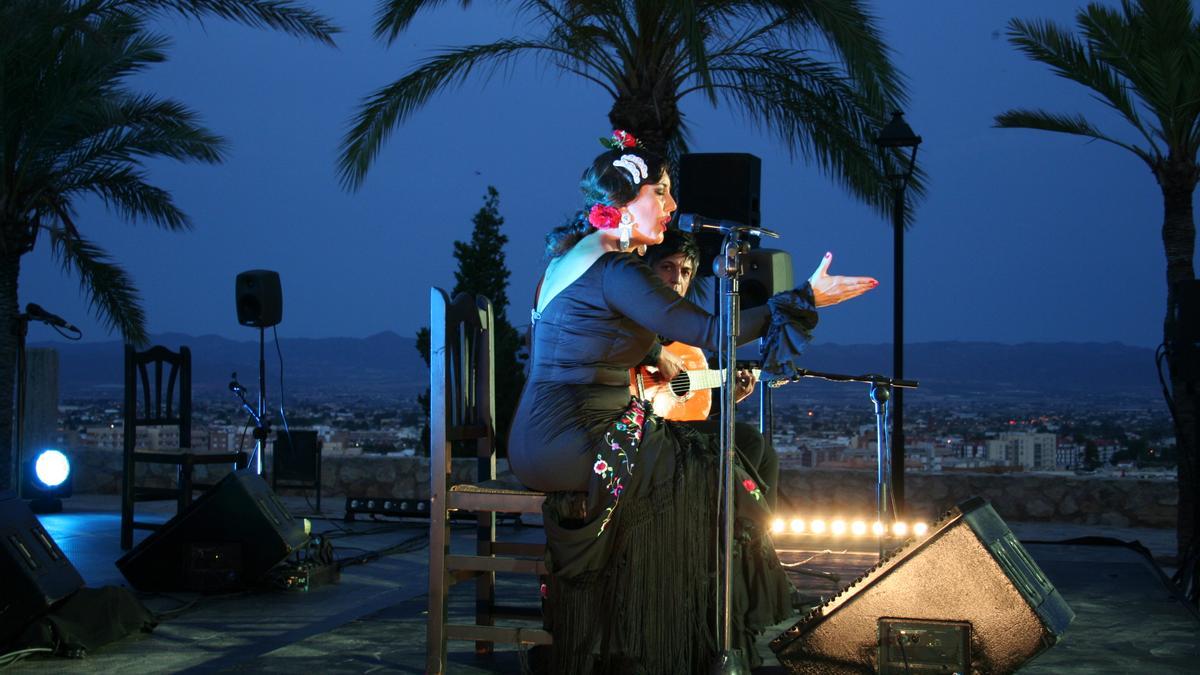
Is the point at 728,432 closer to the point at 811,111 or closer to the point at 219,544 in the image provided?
the point at 219,544

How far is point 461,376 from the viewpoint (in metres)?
3.78

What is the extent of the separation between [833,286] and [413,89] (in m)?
7.45

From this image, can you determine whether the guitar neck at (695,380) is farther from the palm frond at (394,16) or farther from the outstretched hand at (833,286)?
→ the palm frond at (394,16)

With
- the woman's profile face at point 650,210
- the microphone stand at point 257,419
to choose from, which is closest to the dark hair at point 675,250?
the woman's profile face at point 650,210

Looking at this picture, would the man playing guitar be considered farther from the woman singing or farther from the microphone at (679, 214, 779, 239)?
the microphone at (679, 214, 779, 239)

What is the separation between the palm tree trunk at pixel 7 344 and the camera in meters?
9.86

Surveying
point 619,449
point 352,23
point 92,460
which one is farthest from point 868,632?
point 352,23

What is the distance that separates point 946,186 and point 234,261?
2548 centimetres

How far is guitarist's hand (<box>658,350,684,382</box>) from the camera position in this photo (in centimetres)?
471

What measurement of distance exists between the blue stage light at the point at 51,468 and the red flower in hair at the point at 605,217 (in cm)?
779

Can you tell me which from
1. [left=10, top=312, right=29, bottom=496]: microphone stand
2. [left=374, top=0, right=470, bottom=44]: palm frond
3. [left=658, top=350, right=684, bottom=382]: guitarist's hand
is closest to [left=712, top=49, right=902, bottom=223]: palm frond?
[left=374, top=0, right=470, bottom=44]: palm frond

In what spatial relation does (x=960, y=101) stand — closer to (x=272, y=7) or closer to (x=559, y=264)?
(x=272, y=7)

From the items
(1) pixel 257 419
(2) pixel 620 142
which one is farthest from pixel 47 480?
(2) pixel 620 142

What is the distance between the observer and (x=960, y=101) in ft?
175
